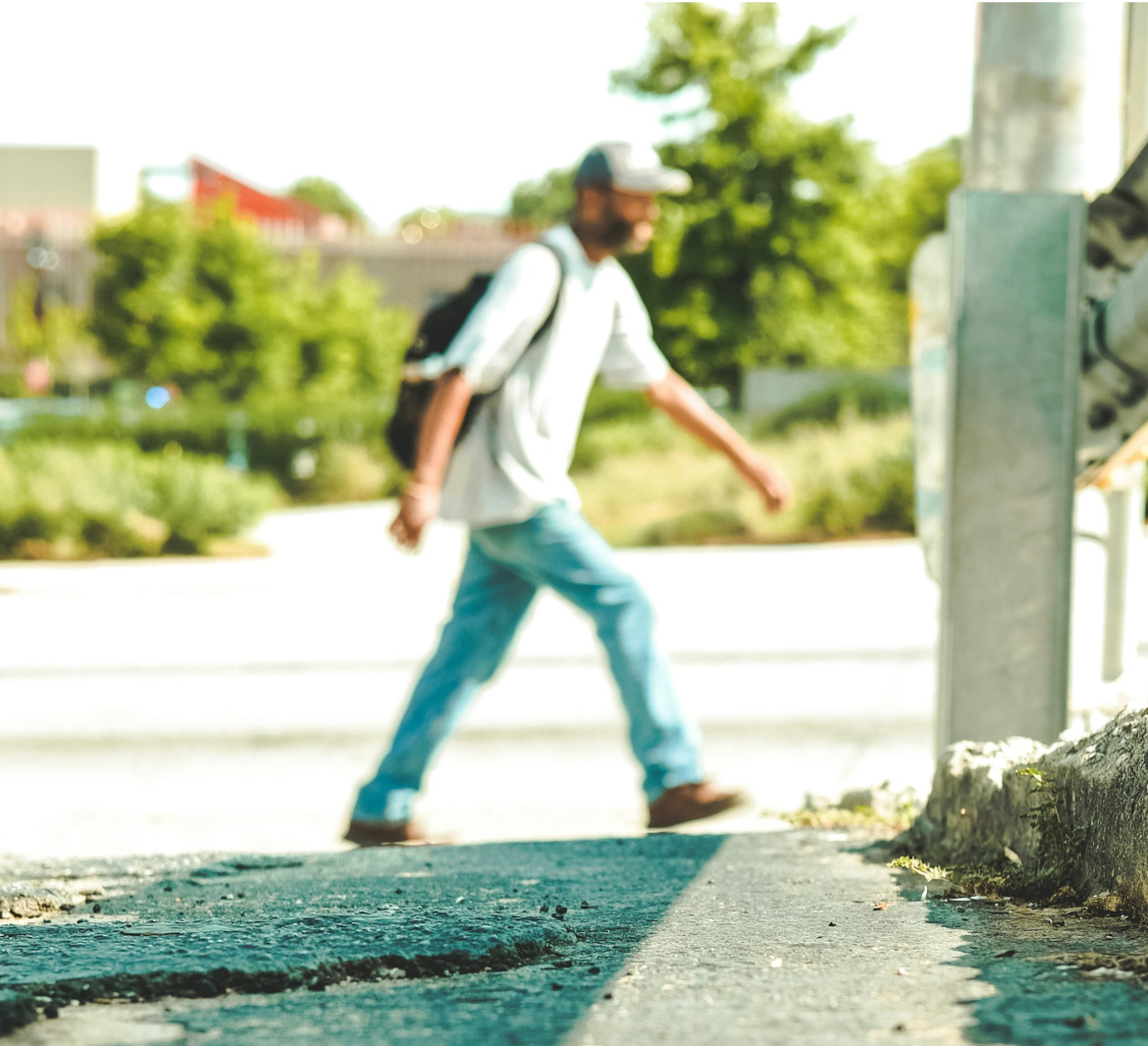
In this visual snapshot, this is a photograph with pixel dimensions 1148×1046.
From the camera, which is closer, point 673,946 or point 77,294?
point 673,946

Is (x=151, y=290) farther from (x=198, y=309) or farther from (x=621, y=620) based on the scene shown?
(x=621, y=620)

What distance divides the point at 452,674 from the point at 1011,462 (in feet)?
5.55

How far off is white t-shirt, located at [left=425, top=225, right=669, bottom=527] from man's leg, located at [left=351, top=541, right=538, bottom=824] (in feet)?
0.71

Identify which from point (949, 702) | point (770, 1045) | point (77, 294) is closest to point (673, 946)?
point (770, 1045)

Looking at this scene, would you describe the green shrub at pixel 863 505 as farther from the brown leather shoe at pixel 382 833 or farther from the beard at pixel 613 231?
the brown leather shoe at pixel 382 833

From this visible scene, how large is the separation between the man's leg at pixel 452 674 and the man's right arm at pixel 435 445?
30cm

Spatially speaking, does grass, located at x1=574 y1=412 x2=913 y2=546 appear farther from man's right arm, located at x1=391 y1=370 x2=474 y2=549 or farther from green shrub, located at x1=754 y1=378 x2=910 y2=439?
man's right arm, located at x1=391 y1=370 x2=474 y2=549

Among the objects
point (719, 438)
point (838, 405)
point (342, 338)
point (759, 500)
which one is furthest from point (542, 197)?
point (719, 438)

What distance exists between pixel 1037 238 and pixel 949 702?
1.14 metres

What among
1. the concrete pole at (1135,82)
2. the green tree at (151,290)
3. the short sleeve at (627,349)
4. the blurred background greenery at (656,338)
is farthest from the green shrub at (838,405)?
the green tree at (151,290)

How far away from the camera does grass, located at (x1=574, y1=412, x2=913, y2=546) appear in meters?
16.6

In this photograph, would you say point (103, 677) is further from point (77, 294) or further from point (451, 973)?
point (77, 294)

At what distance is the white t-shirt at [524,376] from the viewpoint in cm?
441

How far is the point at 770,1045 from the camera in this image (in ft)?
6.60
